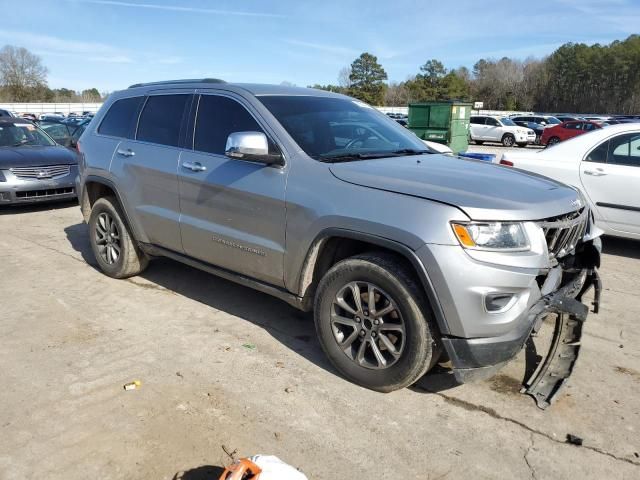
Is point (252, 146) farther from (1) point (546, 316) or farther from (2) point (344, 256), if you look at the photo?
(1) point (546, 316)

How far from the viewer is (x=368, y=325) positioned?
3.26 meters

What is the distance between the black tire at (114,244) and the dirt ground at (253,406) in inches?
22.7

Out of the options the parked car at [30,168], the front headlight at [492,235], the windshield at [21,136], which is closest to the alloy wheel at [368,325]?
the front headlight at [492,235]

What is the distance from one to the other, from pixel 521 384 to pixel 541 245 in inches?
42.7

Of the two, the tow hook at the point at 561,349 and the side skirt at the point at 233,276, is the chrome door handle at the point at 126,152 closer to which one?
the side skirt at the point at 233,276

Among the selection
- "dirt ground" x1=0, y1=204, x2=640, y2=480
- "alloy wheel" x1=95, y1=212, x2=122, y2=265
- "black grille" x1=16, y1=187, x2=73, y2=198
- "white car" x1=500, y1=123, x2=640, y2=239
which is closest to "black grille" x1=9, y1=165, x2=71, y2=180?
"black grille" x1=16, y1=187, x2=73, y2=198

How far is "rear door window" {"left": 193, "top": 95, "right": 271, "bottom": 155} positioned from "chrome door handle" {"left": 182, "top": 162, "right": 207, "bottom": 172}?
0.13 m

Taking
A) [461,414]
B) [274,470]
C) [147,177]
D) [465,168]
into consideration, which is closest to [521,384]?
[461,414]

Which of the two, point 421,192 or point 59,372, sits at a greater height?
point 421,192

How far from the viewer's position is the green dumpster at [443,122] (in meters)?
20.6

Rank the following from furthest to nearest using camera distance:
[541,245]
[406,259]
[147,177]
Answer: [147,177] < [406,259] < [541,245]

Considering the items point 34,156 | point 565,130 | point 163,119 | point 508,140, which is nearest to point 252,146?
point 163,119

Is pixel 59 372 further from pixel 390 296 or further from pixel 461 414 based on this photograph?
pixel 461 414

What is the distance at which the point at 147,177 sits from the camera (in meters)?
4.69
